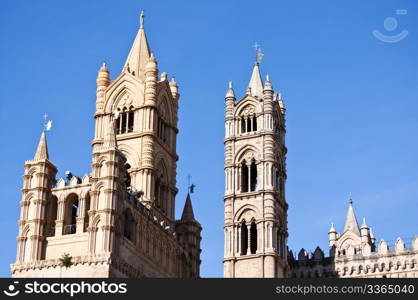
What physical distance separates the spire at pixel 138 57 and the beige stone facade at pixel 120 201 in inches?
3.1

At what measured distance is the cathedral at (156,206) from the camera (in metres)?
71.5

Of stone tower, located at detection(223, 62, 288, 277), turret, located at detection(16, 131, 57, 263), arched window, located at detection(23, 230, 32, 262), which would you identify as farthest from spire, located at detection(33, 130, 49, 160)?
stone tower, located at detection(223, 62, 288, 277)

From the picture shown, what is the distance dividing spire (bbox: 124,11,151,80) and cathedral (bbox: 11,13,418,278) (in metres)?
0.10

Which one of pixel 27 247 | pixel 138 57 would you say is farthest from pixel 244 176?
pixel 27 247

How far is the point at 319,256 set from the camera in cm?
8694

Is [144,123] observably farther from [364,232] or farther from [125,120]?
[364,232]

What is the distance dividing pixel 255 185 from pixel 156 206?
9.41m

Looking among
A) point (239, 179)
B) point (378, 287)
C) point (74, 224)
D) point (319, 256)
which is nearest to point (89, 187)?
point (74, 224)

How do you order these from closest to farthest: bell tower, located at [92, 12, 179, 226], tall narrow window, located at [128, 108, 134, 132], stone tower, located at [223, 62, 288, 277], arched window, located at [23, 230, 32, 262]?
arched window, located at [23, 230, 32, 262] → bell tower, located at [92, 12, 179, 226] → stone tower, located at [223, 62, 288, 277] → tall narrow window, located at [128, 108, 134, 132]

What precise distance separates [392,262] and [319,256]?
588 cm

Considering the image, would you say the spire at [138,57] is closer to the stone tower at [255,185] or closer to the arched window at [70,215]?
the stone tower at [255,185]

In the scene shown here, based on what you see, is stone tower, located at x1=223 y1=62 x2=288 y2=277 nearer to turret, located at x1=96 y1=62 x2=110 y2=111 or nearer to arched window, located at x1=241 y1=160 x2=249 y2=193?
arched window, located at x1=241 y1=160 x2=249 y2=193

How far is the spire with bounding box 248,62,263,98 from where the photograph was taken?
90.2 m

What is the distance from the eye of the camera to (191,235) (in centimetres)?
8412
